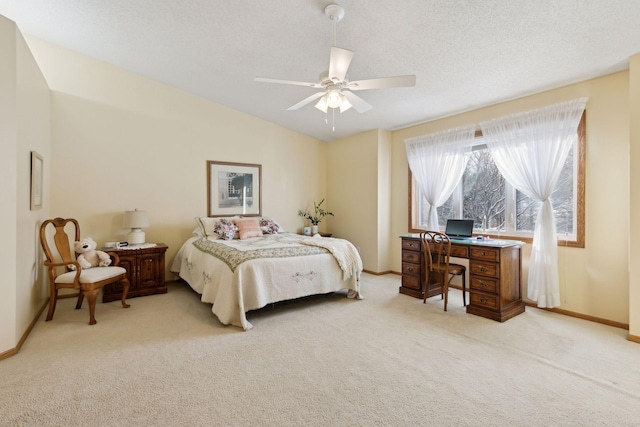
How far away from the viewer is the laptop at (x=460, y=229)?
4059mm

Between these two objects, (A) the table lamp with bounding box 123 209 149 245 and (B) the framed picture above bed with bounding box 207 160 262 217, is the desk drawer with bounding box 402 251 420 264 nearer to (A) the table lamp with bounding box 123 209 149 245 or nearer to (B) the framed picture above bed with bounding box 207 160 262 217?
(B) the framed picture above bed with bounding box 207 160 262 217

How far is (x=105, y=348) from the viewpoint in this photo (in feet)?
8.68

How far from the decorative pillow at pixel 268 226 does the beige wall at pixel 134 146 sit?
0.60m

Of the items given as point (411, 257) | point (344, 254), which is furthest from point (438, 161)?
point (344, 254)

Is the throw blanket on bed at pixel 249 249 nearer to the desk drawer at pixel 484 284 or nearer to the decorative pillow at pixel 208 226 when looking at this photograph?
the decorative pillow at pixel 208 226

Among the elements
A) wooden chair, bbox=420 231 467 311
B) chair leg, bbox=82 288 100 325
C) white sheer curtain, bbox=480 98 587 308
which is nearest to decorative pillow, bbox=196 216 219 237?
chair leg, bbox=82 288 100 325

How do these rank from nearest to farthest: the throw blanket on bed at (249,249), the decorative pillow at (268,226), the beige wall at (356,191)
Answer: the throw blanket on bed at (249,249), the decorative pillow at (268,226), the beige wall at (356,191)

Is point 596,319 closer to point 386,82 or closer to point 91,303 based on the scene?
point 386,82

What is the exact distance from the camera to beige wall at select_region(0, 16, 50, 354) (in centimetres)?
244

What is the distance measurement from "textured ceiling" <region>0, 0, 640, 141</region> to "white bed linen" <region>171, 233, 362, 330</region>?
2.30 meters

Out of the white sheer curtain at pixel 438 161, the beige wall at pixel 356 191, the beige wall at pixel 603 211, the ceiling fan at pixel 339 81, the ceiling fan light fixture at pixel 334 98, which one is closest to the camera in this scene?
the ceiling fan at pixel 339 81

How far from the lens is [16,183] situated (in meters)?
2.55

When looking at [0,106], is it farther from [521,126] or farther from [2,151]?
[521,126]

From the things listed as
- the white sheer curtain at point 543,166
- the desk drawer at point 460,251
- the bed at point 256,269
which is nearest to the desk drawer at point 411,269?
the desk drawer at point 460,251
